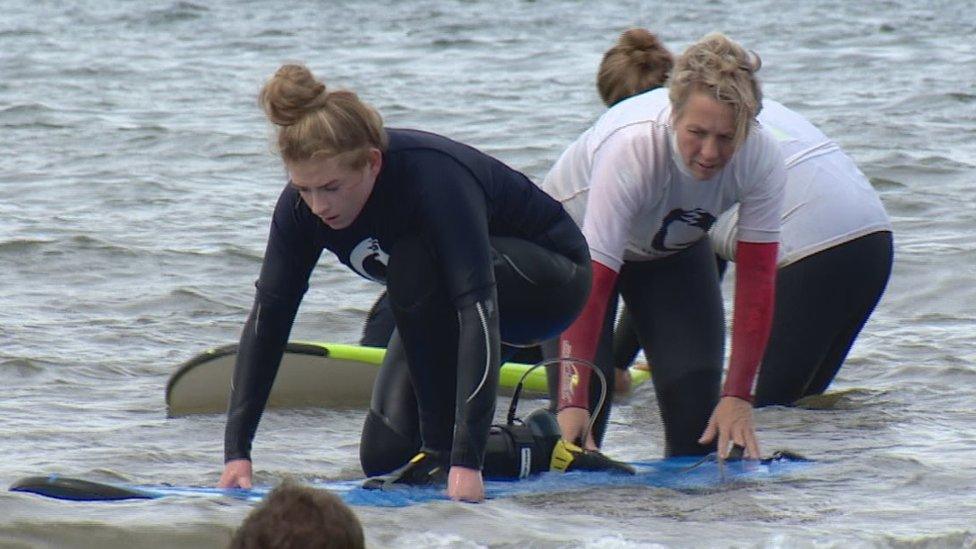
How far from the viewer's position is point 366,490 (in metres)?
4.38

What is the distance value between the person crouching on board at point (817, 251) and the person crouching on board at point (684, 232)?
61 cm

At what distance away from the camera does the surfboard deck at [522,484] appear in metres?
4.18

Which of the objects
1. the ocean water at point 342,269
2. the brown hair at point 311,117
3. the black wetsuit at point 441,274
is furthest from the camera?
the ocean water at point 342,269

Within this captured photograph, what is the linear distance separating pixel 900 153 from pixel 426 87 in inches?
223

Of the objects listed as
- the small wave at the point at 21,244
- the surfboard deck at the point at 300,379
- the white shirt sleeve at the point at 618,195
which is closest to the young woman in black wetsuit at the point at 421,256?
the white shirt sleeve at the point at 618,195

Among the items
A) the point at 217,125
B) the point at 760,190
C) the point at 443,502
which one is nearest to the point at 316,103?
the point at 443,502

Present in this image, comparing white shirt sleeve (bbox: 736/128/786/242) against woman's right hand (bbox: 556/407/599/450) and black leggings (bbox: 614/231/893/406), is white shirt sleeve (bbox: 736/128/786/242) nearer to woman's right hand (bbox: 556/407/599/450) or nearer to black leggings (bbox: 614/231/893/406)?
woman's right hand (bbox: 556/407/599/450)

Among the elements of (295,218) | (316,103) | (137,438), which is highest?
(316,103)

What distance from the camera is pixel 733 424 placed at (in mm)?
4582

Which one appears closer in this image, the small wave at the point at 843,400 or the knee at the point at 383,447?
the knee at the point at 383,447

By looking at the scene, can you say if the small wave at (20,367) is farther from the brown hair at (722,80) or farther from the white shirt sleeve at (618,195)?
the brown hair at (722,80)

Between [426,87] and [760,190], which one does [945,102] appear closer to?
[426,87]

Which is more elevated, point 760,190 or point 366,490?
point 760,190

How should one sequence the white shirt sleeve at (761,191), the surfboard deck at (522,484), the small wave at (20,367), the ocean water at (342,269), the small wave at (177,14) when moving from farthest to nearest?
the small wave at (177,14), the small wave at (20,367), the white shirt sleeve at (761,191), the ocean water at (342,269), the surfboard deck at (522,484)
